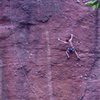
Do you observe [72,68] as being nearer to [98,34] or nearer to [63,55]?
[63,55]

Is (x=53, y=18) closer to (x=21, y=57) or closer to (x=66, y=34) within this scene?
(x=66, y=34)

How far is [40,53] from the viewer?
393 cm

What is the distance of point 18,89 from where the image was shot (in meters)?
3.92

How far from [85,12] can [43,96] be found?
3.18ft

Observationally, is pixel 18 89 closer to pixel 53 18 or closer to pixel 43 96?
pixel 43 96

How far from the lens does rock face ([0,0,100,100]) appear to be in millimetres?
3896

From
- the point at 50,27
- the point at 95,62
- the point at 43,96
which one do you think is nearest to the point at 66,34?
the point at 50,27

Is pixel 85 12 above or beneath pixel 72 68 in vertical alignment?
above

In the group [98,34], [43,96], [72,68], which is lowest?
[43,96]

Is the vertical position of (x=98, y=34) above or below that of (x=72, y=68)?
above

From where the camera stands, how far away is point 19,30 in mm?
3900

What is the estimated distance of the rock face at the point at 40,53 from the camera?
390 cm

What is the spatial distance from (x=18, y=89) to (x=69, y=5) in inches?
39.8

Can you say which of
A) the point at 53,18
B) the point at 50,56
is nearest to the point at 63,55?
the point at 50,56
